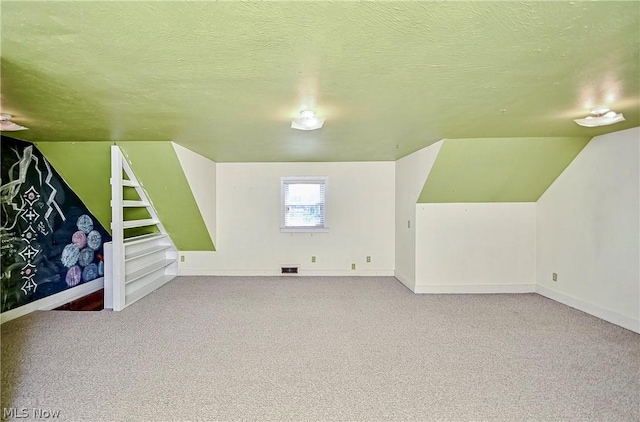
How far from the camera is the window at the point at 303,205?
213 inches

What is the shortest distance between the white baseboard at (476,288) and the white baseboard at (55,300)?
15.7ft

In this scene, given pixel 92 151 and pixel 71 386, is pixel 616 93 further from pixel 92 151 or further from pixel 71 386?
pixel 92 151

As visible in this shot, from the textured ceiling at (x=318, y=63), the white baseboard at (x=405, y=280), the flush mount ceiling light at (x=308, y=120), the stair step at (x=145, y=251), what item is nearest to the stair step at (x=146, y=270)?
the stair step at (x=145, y=251)

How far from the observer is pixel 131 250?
4.08 m

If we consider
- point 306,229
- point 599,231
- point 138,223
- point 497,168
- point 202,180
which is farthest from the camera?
point 306,229

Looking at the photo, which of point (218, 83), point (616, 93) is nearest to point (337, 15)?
point (218, 83)

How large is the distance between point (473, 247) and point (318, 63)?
3.86 meters

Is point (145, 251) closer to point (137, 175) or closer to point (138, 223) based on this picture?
point (138, 223)

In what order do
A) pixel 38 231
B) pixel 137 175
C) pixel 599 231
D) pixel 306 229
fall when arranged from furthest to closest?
1. pixel 306 229
2. pixel 137 175
3. pixel 38 231
4. pixel 599 231

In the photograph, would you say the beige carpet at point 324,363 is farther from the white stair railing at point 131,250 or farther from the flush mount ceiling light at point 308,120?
the flush mount ceiling light at point 308,120

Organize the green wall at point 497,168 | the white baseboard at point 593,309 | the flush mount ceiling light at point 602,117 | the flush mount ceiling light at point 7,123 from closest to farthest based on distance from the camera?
1. the flush mount ceiling light at point 602,117
2. the flush mount ceiling light at point 7,123
3. the white baseboard at point 593,309
4. the green wall at point 497,168

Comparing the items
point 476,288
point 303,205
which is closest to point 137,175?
point 303,205

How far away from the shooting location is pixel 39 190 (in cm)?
381

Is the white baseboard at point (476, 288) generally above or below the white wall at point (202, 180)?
below
